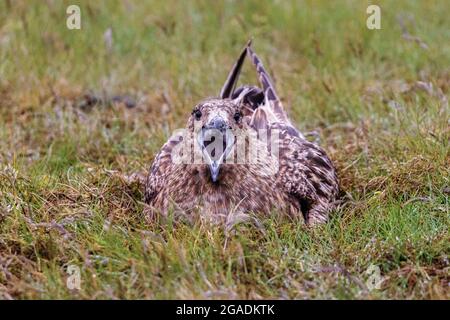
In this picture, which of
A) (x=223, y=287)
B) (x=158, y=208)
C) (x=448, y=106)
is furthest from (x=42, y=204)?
(x=448, y=106)

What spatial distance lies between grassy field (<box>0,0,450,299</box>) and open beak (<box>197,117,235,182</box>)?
0.33 m

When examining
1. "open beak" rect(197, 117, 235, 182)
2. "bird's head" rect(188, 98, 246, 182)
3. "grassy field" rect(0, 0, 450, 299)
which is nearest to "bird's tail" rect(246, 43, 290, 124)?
"grassy field" rect(0, 0, 450, 299)

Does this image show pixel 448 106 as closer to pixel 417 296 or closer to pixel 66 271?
pixel 417 296

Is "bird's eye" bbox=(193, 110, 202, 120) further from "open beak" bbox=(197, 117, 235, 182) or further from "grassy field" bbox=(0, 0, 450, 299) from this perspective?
"grassy field" bbox=(0, 0, 450, 299)

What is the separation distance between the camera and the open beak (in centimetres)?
458

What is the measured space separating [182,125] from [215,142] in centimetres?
167

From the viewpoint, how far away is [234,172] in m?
4.82

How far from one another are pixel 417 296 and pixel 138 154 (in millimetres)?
2409

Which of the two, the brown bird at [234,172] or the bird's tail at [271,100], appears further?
the bird's tail at [271,100]

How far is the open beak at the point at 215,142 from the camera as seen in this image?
180 inches

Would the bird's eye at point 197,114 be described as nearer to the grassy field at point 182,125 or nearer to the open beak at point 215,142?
the open beak at point 215,142

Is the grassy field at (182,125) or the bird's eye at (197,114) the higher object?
the bird's eye at (197,114)

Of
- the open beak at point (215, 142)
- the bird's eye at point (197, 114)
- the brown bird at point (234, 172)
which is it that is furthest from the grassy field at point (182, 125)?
the bird's eye at point (197, 114)

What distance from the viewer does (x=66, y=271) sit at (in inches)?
169
